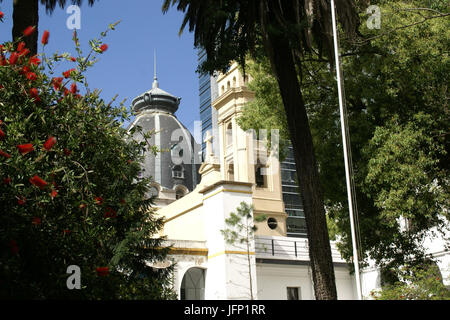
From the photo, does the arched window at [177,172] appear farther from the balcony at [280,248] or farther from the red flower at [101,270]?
the red flower at [101,270]

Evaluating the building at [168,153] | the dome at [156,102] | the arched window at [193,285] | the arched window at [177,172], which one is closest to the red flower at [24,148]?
the arched window at [193,285]

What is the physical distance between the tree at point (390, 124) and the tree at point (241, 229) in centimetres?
617

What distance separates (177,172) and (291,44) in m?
75.6

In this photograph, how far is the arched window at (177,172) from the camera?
86.6 meters

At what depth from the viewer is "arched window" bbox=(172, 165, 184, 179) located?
86562 millimetres

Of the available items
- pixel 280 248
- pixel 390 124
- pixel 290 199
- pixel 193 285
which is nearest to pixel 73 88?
pixel 390 124

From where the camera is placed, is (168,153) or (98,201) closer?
(98,201)

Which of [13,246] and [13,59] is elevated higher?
[13,59]

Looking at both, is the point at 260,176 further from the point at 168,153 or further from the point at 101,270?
the point at 168,153

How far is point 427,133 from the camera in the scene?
14578 mm

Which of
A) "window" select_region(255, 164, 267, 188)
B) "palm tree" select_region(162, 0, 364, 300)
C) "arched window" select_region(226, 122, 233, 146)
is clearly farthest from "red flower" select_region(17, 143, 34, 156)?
"arched window" select_region(226, 122, 233, 146)

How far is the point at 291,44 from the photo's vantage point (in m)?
12.2
